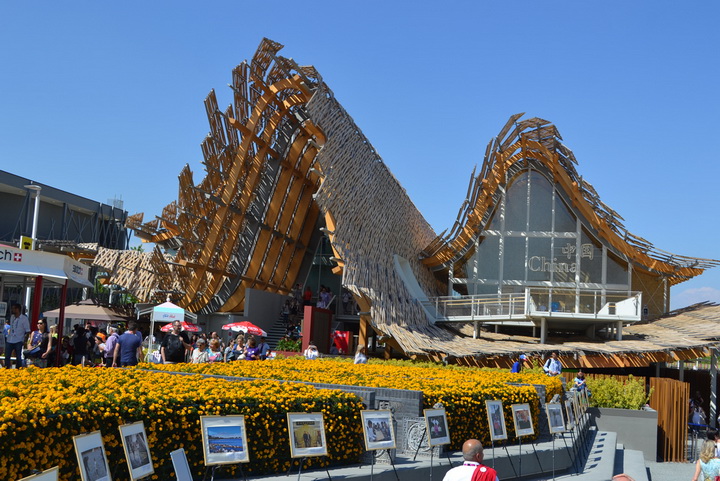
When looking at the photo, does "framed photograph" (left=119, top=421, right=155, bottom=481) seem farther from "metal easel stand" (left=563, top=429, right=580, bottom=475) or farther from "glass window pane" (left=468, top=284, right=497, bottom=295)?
"glass window pane" (left=468, top=284, right=497, bottom=295)

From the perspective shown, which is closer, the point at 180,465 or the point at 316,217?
the point at 180,465

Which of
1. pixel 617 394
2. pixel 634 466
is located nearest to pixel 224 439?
pixel 634 466

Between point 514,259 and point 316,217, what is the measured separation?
8.68 meters

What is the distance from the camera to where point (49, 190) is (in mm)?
51500

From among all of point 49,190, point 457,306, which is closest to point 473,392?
point 457,306

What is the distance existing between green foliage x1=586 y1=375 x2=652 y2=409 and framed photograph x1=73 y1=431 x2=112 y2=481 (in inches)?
570

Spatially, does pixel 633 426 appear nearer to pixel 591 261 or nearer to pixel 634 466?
pixel 634 466

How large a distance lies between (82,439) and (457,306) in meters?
22.6

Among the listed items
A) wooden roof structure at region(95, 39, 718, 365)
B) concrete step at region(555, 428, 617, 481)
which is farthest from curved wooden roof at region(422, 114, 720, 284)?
concrete step at region(555, 428, 617, 481)

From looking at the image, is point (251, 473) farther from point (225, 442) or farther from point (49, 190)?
point (49, 190)

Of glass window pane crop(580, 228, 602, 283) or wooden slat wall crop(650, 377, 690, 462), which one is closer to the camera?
wooden slat wall crop(650, 377, 690, 462)

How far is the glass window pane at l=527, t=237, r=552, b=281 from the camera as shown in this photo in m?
29.3

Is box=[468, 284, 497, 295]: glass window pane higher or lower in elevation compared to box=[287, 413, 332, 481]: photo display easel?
higher

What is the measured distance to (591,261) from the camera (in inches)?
1150
